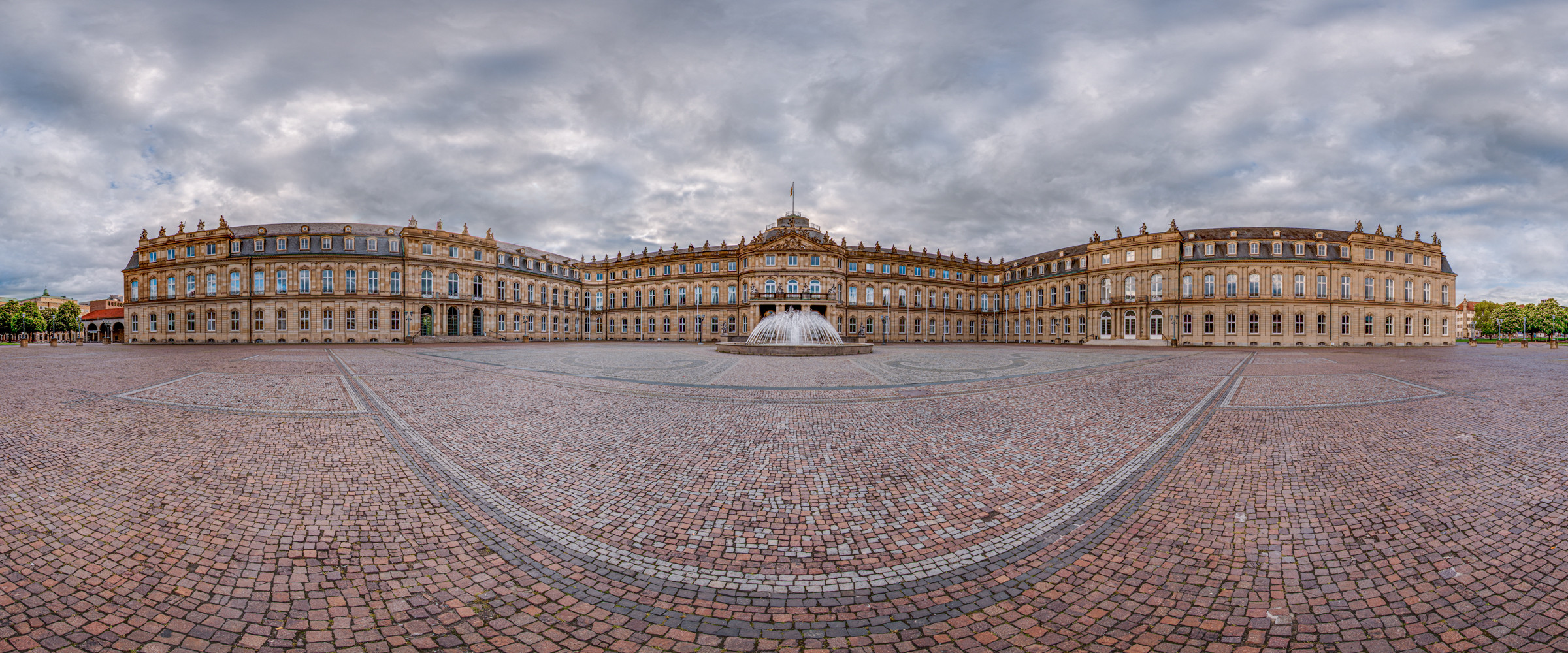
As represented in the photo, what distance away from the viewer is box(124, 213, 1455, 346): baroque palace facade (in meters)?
57.9

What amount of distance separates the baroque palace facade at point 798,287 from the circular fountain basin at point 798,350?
32961 millimetres

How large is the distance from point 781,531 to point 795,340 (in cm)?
3255

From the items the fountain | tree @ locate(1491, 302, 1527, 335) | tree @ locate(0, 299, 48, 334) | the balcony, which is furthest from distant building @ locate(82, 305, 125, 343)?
tree @ locate(1491, 302, 1527, 335)

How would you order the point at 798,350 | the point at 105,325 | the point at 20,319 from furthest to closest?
the point at 105,325 < the point at 20,319 < the point at 798,350

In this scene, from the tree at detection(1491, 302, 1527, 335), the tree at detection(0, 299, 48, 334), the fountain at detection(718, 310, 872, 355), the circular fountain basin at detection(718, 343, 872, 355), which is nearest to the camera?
the circular fountain basin at detection(718, 343, 872, 355)

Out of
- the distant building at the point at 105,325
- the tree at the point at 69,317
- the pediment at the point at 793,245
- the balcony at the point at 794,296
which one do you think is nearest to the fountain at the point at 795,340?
the balcony at the point at 794,296

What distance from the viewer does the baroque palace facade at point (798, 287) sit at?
5791 cm

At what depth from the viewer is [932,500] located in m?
5.43

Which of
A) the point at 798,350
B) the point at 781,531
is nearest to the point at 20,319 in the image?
the point at 798,350

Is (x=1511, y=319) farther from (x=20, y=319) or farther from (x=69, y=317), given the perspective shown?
(x=69, y=317)

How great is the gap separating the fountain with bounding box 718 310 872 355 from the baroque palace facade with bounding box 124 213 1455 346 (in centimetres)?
2543

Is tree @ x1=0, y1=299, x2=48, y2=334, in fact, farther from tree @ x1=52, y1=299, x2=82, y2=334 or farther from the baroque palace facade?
the baroque palace facade

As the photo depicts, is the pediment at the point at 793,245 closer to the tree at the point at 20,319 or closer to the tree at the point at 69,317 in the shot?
the tree at the point at 20,319

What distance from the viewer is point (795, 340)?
1465 inches
